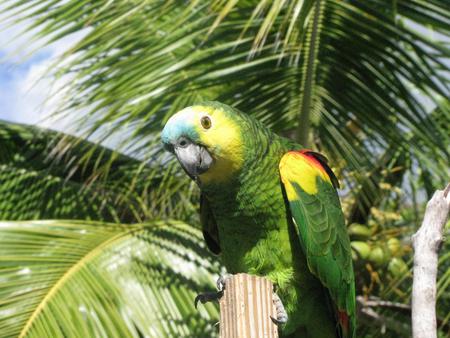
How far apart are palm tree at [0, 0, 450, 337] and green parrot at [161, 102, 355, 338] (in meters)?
1.05

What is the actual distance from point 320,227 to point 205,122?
56 cm

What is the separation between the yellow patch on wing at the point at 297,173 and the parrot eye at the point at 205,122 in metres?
0.34

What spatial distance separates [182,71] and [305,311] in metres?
1.76

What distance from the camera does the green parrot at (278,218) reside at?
2.42 m

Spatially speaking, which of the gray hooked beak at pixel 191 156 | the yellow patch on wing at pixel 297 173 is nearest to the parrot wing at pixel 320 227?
the yellow patch on wing at pixel 297 173

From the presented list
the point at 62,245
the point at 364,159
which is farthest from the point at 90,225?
the point at 364,159

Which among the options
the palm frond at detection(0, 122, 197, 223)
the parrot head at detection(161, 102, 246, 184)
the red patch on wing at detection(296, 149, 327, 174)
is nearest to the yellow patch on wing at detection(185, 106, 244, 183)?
the parrot head at detection(161, 102, 246, 184)

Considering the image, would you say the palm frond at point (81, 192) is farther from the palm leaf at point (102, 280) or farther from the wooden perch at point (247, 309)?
the wooden perch at point (247, 309)

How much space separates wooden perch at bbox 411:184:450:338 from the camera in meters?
1.94

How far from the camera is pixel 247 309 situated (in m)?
1.72

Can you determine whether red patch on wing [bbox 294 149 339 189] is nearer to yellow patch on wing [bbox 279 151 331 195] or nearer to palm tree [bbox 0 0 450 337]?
yellow patch on wing [bbox 279 151 331 195]

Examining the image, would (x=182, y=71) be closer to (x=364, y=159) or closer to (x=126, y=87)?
(x=126, y=87)

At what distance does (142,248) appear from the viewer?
13.4 ft

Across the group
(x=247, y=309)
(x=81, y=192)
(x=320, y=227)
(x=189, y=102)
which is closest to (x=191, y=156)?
(x=320, y=227)
